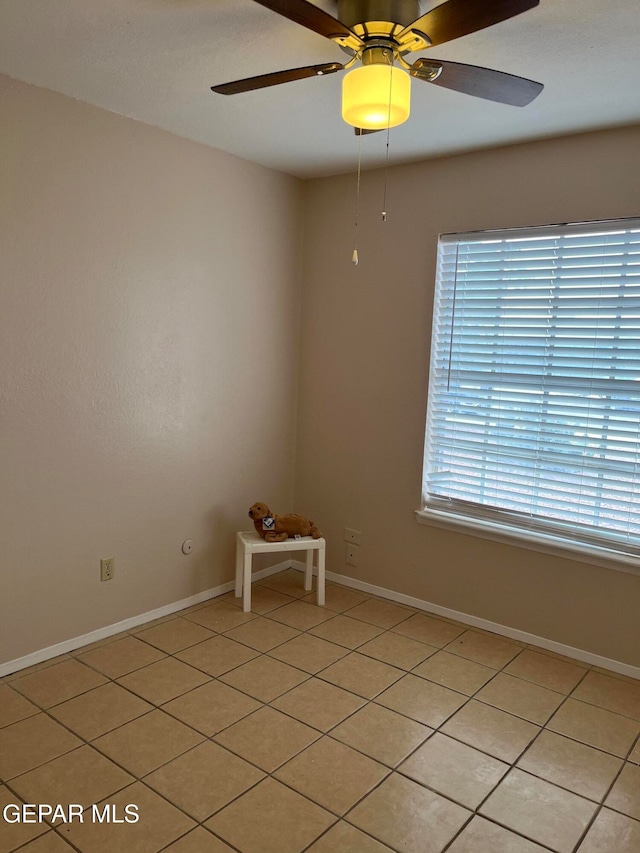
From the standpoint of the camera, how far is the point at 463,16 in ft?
5.08

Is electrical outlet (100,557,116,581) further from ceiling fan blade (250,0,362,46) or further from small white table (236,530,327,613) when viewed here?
ceiling fan blade (250,0,362,46)

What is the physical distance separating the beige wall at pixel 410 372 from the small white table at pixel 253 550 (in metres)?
0.39

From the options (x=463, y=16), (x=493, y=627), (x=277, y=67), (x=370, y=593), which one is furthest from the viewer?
(x=370, y=593)

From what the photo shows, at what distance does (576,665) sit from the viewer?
9.95 feet

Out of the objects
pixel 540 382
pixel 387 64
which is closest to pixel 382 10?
pixel 387 64

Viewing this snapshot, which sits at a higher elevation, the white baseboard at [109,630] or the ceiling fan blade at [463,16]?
the ceiling fan blade at [463,16]

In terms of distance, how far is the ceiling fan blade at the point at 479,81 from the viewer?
178 centimetres

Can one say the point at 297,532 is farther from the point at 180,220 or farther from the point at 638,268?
the point at 638,268

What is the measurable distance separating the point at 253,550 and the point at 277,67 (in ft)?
7.23

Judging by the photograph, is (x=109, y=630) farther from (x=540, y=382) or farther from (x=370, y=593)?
(x=540, y=382)

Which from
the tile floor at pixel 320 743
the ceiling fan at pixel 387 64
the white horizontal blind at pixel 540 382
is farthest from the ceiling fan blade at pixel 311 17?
the tile floor at pixel 320 743

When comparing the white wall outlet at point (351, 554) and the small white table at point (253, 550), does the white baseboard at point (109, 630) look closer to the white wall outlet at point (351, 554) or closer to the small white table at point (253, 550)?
the small white table at point (253, 550)

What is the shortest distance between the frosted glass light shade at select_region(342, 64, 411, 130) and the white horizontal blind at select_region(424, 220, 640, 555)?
1502 mm

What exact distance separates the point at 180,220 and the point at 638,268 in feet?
7.06
